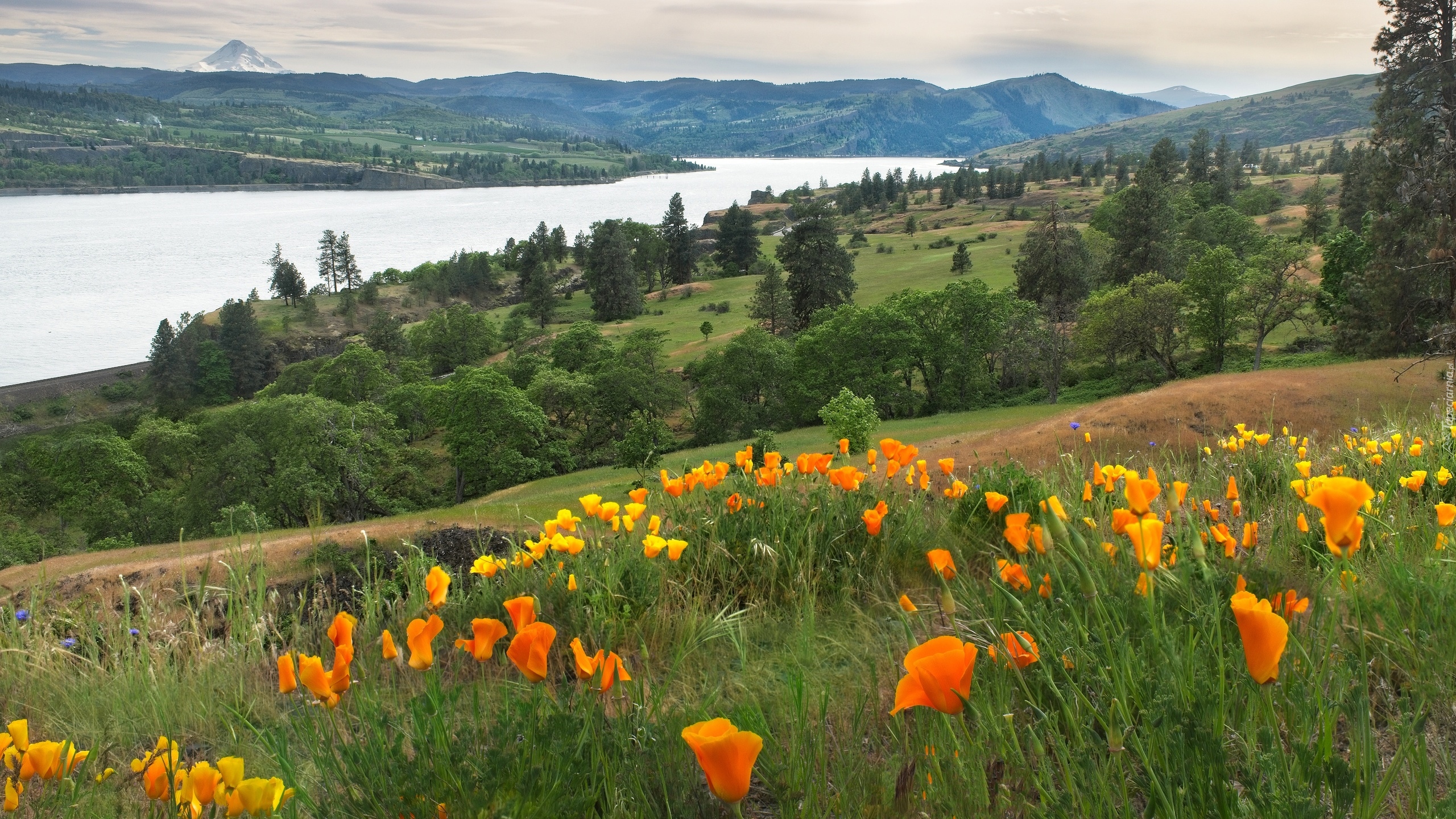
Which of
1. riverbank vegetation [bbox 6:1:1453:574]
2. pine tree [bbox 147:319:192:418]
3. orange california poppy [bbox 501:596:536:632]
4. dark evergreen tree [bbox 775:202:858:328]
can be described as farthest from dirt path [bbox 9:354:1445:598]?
pine tree [bbox 147:319:192:418]

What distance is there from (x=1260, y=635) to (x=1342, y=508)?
Result: 0.58m

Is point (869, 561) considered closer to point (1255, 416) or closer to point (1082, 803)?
point (1082, 803)

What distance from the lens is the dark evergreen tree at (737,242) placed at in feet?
353

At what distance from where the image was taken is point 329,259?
10931 cm

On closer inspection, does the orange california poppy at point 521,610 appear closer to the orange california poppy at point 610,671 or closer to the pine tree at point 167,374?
the orange california poppy at point 610,671

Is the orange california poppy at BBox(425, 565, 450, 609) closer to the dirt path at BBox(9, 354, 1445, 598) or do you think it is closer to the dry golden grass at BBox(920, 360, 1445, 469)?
the dirt path at BBox(9, 354, 1445, 598)

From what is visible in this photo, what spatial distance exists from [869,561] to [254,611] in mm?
3262

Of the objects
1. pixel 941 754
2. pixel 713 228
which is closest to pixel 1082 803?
pixel 941 754

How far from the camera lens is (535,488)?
35.4m

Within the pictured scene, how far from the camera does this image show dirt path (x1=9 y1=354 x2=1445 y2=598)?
50.2ft

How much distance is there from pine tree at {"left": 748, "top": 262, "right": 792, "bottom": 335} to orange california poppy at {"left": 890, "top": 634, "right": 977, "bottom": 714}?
63846mm

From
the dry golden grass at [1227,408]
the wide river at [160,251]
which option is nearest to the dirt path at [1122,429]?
the dry golden grass at [1227,408]

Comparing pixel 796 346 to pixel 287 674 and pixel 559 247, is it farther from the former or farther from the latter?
pixel 559 247

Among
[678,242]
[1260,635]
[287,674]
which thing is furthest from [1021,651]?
[678,242]
